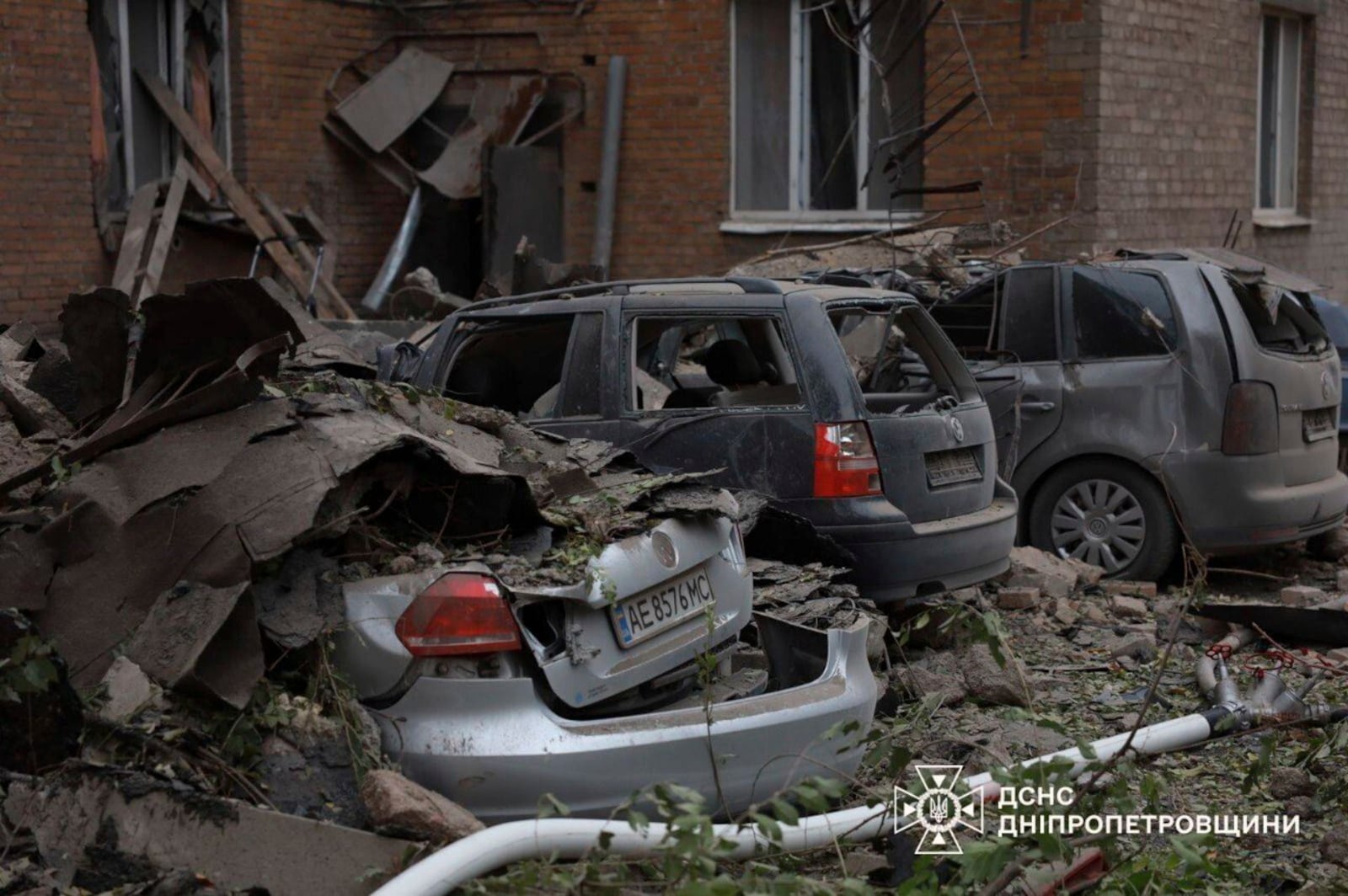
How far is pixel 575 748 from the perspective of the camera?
13.2 ft

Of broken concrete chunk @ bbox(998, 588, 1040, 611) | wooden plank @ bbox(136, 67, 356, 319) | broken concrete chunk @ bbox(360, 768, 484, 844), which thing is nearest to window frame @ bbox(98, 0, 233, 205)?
wooden plank @ bbox(136, 67, 356, 319)

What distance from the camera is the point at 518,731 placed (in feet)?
13.1

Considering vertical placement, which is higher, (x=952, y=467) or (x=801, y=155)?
(x=801, y=155)

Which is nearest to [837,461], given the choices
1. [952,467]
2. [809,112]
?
[952,467]

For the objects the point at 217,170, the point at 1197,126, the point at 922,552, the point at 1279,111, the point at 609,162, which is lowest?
the point at 922,552

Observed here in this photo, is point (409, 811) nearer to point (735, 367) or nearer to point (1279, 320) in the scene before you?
point (735, 367)

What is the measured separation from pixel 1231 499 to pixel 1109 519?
654 mm

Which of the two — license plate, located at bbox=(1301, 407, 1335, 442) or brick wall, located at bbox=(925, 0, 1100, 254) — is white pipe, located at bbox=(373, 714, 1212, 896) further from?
brick wall, located at bbox=(925, 0, 1100, 254)

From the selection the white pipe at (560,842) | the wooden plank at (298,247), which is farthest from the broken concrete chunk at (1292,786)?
the wooden plank at (298,247)

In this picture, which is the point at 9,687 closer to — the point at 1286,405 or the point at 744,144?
the point at 1286,405

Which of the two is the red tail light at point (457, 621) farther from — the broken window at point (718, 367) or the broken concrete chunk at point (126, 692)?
the broken window at point (718, 367)

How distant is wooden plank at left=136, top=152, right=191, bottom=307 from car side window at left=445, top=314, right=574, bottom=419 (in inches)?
242

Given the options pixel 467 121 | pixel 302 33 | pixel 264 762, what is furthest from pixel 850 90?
pixel 264 762

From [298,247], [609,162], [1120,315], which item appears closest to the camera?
[1120,315]
